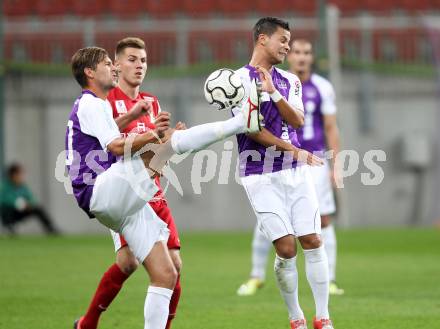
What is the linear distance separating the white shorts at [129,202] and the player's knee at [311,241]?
1383mm

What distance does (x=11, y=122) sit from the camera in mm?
19797

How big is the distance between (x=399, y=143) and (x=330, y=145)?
32.7 feet

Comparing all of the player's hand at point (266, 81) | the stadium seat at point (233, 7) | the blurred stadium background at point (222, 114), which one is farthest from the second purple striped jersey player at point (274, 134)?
the stadium seat at point (233, 7)

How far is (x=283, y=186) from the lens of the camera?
729 centimetres

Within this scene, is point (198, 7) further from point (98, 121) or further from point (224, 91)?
point (98, 121)

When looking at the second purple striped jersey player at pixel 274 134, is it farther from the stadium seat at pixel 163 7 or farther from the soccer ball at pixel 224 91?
the stadium seat at pixel 163 7

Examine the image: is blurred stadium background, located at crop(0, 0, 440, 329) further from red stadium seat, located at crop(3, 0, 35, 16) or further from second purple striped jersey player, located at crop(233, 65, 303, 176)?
second purple striped jersey player, located at crop(233, 65, 303, 176)

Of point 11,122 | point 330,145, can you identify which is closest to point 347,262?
point 330,145

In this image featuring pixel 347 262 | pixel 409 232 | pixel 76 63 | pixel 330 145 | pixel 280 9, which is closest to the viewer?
pixel 76 63

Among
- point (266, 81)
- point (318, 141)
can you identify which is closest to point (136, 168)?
point (266, 81)

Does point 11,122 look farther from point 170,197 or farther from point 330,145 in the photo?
point 330,145

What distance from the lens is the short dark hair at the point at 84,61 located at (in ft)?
21.4

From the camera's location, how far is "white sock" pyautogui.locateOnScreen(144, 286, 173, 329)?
612cm

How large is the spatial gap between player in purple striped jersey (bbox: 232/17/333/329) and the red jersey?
0.66 meters
